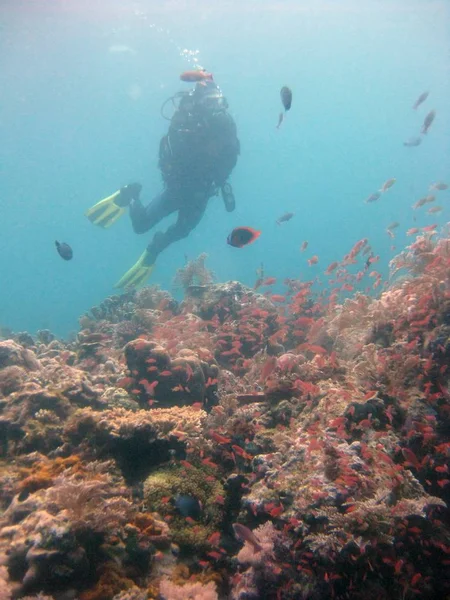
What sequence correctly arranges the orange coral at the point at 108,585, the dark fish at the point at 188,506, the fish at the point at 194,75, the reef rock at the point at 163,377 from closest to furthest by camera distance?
the orange coral at the point at 108,585 → the dark fish at the point at 188,506 → the reef rock at the point at 163,377 → the fish at the point at 194,75

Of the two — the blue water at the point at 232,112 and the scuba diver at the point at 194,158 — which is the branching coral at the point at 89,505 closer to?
the scuba diver at the point at 194,158

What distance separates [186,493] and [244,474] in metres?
0.78

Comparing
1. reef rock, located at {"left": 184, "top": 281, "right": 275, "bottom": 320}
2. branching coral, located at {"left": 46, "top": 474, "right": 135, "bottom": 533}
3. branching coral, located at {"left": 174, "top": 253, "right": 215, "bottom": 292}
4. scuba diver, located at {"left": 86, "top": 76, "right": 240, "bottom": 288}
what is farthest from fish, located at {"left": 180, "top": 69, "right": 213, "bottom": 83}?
branching coral, located at {"left": 46, "top": 474, "right": 135, "bottom": 533}

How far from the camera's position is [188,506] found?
4.15 meters

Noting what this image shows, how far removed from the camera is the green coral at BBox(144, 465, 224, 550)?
3.96 m

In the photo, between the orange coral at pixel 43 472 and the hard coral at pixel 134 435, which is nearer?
the orange coral at pixel 43 472

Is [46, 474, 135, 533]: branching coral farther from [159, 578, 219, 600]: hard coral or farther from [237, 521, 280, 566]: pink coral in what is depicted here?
[237, 521, 280, 566]: pink coral

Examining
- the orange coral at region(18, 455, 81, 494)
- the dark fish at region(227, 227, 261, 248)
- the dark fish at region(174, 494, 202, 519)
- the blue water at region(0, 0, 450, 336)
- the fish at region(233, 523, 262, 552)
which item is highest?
the blue water at region(0, 0, 450, 336)

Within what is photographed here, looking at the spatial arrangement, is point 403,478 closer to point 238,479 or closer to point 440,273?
point 238,479

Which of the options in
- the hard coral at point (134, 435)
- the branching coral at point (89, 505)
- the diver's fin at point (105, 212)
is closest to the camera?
the branching coral at point (89, 505)

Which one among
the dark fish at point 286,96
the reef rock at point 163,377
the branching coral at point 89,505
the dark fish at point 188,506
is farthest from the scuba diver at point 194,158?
the branching coral at point 89,505

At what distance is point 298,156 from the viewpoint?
581 ft

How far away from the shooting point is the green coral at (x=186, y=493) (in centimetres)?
396

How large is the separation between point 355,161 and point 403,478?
683 ft
